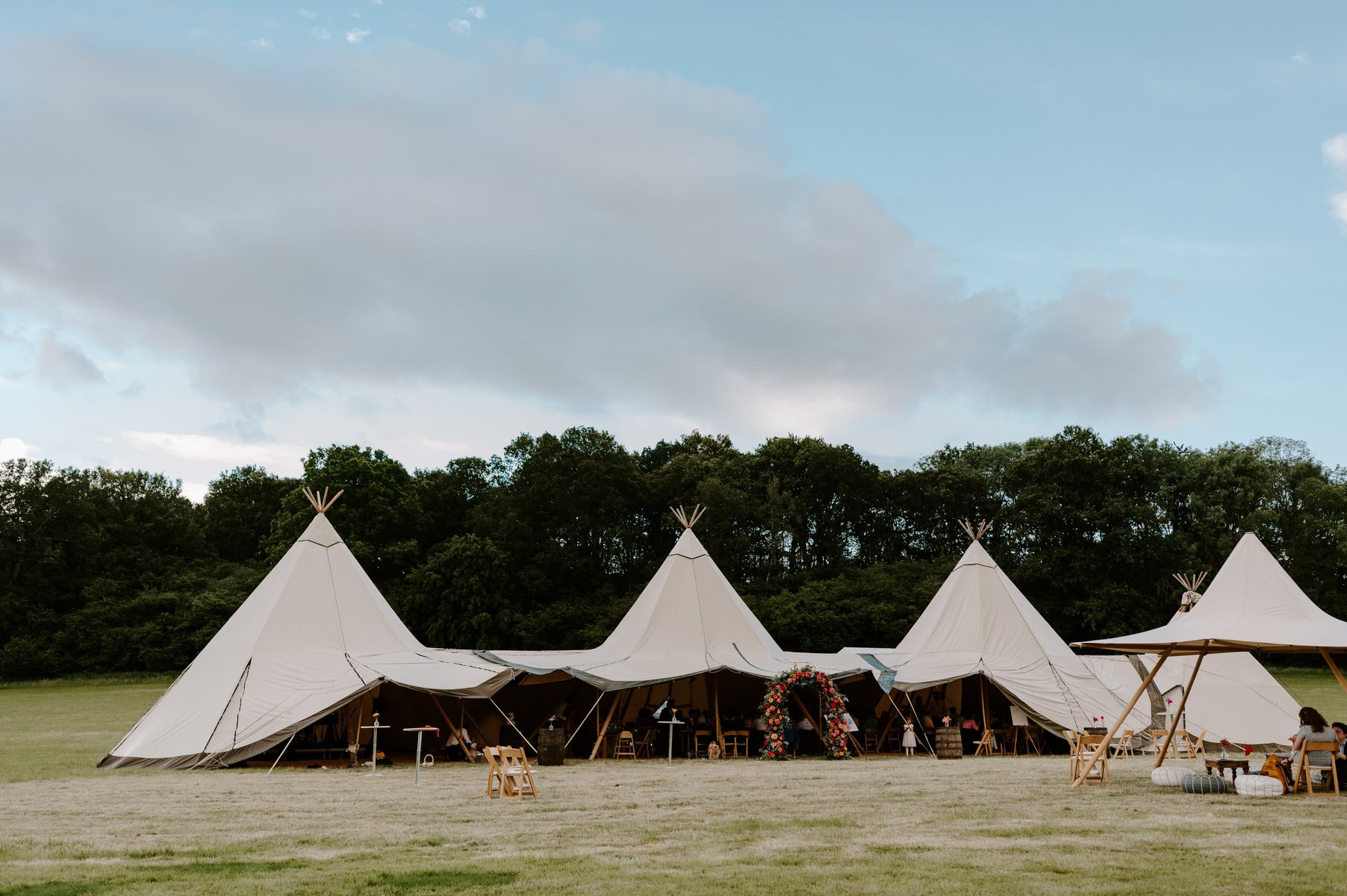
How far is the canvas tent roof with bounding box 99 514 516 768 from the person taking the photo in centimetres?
1570

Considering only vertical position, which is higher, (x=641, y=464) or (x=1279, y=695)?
(x=641, y=464)

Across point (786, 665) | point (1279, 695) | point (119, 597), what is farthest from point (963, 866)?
point (119, 597)

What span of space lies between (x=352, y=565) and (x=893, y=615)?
23.0 meters

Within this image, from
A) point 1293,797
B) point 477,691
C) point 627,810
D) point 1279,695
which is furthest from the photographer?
point 1279,695

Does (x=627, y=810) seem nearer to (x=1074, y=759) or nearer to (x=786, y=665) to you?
(x=1074, y=759)

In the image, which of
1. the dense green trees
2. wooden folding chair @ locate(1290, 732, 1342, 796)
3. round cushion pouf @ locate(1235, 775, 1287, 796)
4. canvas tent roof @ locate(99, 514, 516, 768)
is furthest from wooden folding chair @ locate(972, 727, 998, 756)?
the dense green trees

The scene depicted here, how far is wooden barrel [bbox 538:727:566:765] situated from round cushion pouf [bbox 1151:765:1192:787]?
884 centimetres

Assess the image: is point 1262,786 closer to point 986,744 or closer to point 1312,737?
point 1312,737

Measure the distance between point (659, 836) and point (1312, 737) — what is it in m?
7.97

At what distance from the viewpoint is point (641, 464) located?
4809cm

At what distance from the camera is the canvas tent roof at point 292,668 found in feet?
51.5

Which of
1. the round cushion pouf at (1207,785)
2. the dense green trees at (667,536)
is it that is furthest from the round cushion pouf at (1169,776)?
the dense green trees at (667,536)

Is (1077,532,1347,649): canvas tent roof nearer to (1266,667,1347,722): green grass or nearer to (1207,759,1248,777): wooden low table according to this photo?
(1207,759,1248,777): wooden low table

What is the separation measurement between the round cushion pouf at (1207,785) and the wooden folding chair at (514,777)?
7.42 metres
